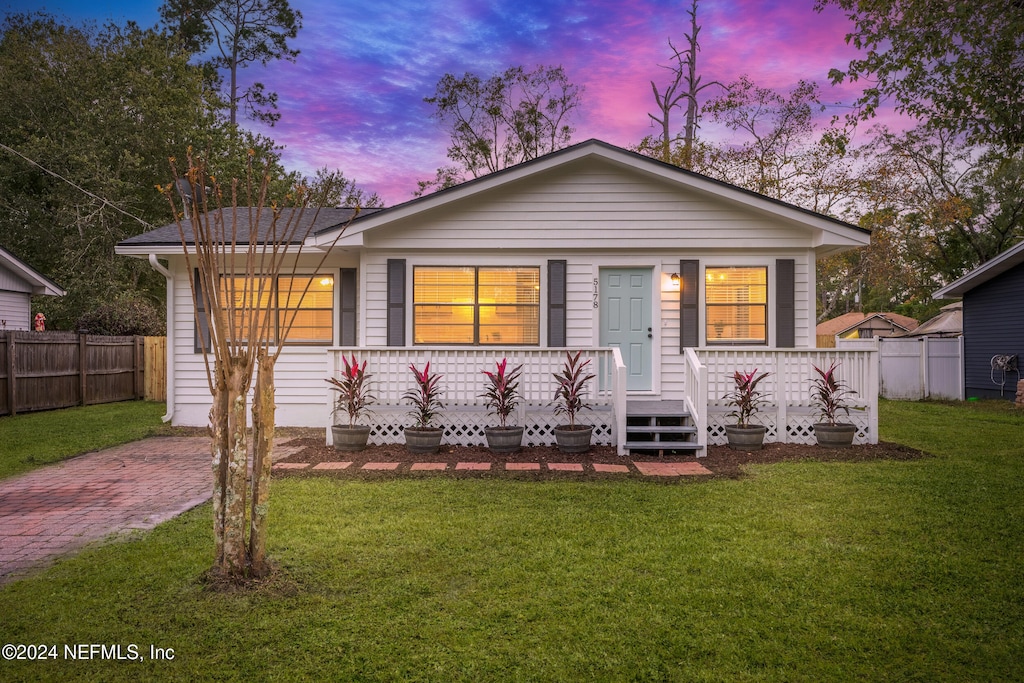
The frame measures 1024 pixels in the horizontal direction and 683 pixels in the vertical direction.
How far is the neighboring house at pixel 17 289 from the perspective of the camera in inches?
650

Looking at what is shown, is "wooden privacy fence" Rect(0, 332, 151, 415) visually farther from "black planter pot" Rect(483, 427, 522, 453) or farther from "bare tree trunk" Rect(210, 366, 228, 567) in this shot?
"bare tree trunk" Rect(210, 366, 228, 567)

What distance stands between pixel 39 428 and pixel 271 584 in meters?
9.55

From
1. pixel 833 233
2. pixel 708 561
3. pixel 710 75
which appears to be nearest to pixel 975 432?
pixel 833 233

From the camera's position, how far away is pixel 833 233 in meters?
8.98

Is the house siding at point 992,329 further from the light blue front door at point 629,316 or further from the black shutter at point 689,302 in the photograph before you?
the light blue front door at point 629,316

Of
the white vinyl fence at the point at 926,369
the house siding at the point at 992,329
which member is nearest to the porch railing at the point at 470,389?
the white vinyl fence at the point at 926,369

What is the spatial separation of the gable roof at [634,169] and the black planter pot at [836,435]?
8.63 ft

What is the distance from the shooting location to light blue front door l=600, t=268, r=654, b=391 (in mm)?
9617

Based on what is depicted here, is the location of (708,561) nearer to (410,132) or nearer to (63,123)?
(410,132)

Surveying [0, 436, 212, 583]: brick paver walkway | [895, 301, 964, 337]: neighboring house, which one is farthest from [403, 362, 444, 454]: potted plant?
[895, 301, 964, 337]: neighboring house

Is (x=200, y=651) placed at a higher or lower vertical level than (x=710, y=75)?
lower

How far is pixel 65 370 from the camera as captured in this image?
13.8 m

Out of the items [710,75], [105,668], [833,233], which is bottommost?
[105,668]

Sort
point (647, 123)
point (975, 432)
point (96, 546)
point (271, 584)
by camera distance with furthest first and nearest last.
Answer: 1. point (647, 123)
2. point (975, 432)
3. point (96, 546)
4. point (271, 584)
